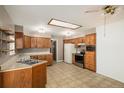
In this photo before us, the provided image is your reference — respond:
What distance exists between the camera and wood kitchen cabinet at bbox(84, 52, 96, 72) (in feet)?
15.6

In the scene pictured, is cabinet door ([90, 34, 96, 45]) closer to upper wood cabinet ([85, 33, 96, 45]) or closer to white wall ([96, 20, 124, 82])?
upper wood cabinet ([85, 33, 96, 45])

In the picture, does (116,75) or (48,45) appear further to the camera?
(48,45)

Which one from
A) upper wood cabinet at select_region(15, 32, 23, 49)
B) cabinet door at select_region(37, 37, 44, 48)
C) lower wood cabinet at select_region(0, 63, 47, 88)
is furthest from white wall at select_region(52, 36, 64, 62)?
lower wood cabinet at select_region(0, 63, 47, 88)

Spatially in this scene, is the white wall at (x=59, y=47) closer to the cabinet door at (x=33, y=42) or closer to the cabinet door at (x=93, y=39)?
the cabinet door at (x=33, y=42)

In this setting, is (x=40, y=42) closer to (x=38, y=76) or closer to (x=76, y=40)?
(x=76, y=40)

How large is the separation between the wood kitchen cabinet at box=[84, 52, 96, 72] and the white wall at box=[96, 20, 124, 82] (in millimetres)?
291

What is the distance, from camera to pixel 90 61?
5.01 meters

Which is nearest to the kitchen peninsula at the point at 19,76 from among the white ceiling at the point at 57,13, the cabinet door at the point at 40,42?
the white ceiling at the point at 57,13

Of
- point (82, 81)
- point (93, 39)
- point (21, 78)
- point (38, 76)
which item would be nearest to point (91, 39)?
point (93, 39)

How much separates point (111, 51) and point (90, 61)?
1435 mm
